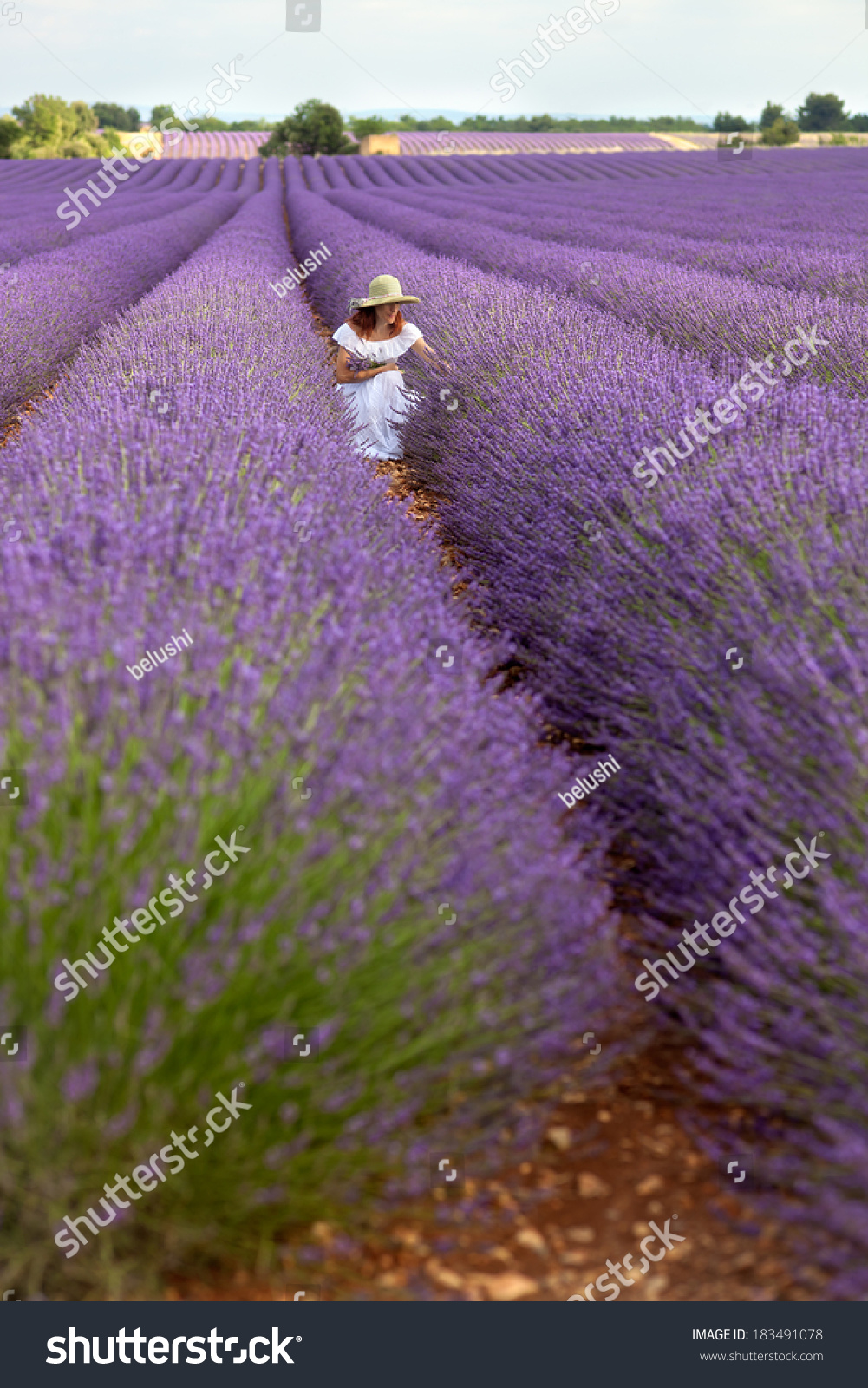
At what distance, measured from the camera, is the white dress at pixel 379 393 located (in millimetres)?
5180

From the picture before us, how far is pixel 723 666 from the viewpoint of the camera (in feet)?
6.72

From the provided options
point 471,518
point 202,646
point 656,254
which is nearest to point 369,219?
point 656,254

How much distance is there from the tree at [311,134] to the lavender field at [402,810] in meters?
43.8

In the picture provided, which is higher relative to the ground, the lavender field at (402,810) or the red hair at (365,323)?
the red hair at (365,323)

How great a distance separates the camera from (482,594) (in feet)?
10.4

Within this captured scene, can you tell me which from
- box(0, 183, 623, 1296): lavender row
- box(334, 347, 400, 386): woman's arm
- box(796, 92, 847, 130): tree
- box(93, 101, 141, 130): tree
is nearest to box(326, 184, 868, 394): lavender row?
box(334, 347, 400, 386): woman's arm

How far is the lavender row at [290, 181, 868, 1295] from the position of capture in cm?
143

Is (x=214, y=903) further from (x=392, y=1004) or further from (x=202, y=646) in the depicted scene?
(x=202, y=646)

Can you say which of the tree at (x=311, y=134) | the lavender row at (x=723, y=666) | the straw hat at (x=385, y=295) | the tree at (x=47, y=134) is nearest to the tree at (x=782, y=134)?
the tree at (x=311, y=134)

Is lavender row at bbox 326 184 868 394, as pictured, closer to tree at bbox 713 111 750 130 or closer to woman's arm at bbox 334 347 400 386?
woman's arm at bbox 334 347 400 386

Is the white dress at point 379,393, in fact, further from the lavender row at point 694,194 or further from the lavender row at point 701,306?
the lavender row at point 694,194

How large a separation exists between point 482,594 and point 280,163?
128ft

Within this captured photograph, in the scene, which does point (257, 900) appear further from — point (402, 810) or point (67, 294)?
point (67, 294)

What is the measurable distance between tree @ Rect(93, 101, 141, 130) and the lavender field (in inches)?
2872
